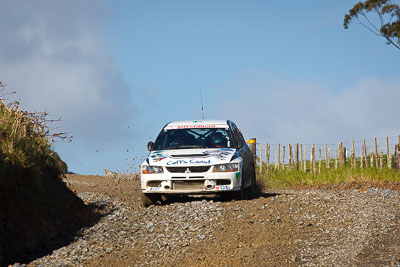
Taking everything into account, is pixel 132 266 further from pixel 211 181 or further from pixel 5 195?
pixel 211 181

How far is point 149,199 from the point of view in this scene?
12328 millimetres

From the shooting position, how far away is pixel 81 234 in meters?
10.2

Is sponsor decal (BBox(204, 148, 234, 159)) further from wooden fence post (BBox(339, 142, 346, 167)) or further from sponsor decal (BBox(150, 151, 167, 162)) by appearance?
wooden fence post (BBox(339, 142, 346, 167))

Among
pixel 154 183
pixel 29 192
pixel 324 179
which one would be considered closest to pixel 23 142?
pixel 29 192

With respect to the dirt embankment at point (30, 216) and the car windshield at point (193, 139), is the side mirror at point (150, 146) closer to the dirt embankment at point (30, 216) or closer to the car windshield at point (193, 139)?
the car windshield at point (193, 139)

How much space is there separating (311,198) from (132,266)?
5.92 m

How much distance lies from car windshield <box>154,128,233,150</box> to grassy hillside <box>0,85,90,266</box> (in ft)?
8.29

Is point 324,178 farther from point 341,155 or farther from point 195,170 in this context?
point 195,170

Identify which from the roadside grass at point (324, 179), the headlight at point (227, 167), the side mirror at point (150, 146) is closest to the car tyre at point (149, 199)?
the side mirror at point (150, 146)

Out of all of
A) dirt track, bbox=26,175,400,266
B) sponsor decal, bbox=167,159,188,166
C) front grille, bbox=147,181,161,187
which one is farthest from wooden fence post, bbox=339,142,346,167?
front grille, bbox=147,181,161,187

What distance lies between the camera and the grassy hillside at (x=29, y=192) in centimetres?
949

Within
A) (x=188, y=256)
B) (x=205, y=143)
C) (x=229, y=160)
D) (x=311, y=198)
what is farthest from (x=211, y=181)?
(x=188, y=256)

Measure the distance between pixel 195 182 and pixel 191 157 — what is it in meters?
0.56

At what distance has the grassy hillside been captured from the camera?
9.49m
